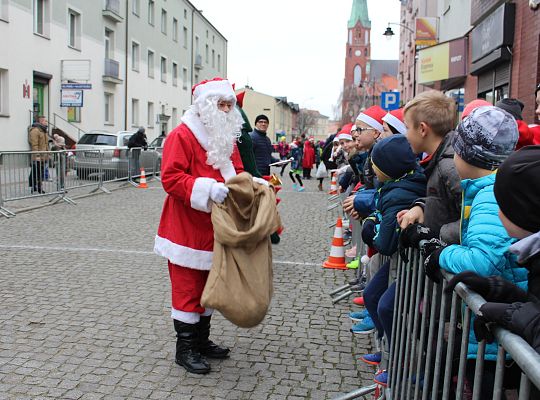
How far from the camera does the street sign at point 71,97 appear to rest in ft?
79.2

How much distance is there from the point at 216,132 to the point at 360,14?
388ft

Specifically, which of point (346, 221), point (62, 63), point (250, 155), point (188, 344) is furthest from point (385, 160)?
point (62, 63)

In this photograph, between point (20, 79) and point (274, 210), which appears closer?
point (274, 210)

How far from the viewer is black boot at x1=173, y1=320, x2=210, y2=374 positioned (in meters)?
3.76

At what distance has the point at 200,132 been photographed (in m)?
3.81

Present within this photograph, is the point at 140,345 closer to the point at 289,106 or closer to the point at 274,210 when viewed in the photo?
the point at 274,210

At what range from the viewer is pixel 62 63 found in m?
25.0

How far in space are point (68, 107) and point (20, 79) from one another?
377cm

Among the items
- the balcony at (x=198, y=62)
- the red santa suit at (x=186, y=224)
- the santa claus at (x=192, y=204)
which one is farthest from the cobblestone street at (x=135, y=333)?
the balcony at (x=198, y=62)

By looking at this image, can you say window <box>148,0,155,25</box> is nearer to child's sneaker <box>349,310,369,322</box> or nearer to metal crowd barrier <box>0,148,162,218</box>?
metal crowd barrier <box>0,148,162,218</box>

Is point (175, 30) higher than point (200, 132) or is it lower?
higher

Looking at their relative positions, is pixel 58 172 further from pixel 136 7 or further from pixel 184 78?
pixel 184 78

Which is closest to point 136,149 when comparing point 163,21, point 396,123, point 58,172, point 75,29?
point 58,172

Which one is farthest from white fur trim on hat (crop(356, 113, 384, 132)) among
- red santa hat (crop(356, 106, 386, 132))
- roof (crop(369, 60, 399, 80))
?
roof (crop(369, 60, 399, 80))
